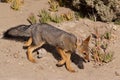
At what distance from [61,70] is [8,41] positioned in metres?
1.64

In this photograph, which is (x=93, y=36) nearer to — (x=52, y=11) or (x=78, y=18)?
(x=78, y=18)

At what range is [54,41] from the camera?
9125mm

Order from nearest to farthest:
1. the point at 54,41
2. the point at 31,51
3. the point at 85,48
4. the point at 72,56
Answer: the point at 85,48, the point at 54,41, the point at 31,51, the point at 72,56

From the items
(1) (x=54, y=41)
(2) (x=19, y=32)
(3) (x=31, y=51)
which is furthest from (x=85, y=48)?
(2) (x=19, y=32)

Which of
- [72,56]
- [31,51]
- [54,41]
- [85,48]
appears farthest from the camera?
[72,56]

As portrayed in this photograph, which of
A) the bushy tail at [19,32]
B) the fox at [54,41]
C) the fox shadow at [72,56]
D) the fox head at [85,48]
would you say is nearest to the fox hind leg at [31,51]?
the fox at [54,41]

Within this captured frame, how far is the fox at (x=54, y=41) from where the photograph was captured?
29.2 feet

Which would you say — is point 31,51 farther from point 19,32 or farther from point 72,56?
point 72,56

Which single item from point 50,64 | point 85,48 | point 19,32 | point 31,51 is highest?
point 85,48

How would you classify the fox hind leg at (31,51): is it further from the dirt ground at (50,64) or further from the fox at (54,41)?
the dirt ground at (50,64)

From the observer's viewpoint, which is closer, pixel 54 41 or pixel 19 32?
pixel 54 41

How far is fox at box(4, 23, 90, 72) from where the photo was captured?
350 inches

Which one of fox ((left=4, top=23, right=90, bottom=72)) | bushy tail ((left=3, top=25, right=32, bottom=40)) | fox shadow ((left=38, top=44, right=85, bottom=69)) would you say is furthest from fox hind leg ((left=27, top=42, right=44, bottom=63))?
fox shadow ((left=38, top=44, right=85, bottom=69))

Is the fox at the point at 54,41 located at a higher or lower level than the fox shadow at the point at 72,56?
higher
